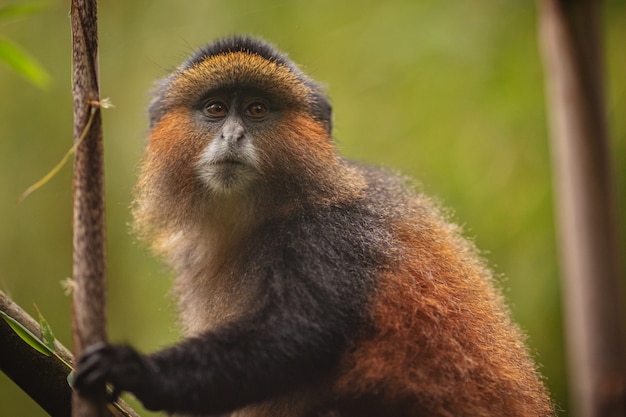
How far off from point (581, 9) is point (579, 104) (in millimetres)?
274

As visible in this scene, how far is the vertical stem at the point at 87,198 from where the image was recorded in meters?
3.20

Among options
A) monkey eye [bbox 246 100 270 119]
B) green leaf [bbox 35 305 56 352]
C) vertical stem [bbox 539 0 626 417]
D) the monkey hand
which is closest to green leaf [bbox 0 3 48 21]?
green leaf [bbox 35 305 56 352]

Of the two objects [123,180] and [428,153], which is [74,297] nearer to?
[428,153]

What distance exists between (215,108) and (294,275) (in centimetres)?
127

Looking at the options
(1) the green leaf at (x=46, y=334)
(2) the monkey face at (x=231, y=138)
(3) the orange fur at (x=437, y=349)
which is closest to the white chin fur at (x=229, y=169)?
(2) the monkey face at (x=231, y=138)

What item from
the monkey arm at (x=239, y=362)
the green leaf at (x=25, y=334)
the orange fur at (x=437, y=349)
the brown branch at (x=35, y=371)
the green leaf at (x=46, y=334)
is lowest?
the brown branch at (x=35, y=371)

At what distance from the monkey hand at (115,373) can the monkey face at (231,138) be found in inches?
50.1

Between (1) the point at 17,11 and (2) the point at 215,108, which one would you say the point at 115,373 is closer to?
(1) the point at 17,11

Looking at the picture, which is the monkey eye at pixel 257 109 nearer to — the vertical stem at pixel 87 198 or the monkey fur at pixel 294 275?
the monkey fur at pixel 294 275

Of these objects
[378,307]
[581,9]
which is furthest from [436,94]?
[581,9]

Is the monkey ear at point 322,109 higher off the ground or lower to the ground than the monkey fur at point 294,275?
higher

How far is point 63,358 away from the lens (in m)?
4.00

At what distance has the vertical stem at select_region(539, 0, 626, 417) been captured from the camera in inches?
86.1

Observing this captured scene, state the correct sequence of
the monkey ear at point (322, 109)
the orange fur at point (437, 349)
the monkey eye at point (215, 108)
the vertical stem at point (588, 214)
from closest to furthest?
1. the vertical stem at point (588, 214)
2. the orange fur at point (437, 349)
3. the monkey eye at point (215, 108)
4. the monkey ear at point (322, 109)
